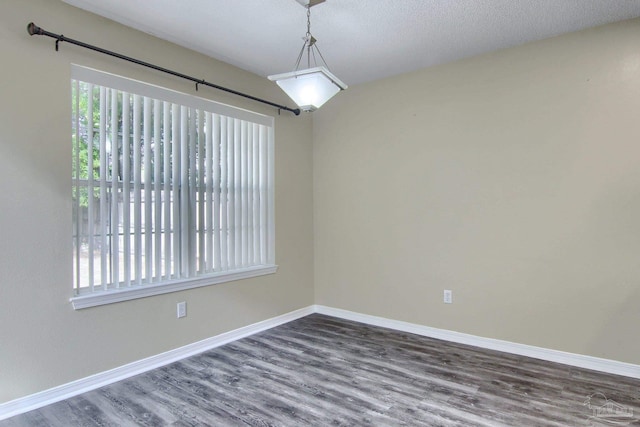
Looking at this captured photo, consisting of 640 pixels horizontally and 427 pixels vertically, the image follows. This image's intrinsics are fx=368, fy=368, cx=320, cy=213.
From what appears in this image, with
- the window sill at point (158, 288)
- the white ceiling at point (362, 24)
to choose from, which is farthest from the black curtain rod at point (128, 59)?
the window sill at point (158, 288)

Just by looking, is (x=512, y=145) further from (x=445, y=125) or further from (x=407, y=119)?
(x=407, y=119)

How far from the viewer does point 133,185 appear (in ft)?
9.17

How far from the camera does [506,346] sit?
10.4 ft

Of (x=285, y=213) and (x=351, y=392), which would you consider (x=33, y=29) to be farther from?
(x=351, y=392)

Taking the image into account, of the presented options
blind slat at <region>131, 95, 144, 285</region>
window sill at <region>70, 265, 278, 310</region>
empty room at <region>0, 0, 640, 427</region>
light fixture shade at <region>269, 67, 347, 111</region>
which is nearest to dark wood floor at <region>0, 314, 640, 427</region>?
empty room at <region>0, 0, 640, 427</region>

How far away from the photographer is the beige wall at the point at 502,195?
2.74 metres

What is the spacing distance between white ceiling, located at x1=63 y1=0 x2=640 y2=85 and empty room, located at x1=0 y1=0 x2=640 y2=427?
0.08 feet

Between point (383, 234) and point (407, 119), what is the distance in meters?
1.20

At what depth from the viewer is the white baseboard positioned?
2.31 m

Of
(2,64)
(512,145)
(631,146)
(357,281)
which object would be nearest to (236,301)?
(357,281)

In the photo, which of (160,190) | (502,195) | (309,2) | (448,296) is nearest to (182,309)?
(160,190)

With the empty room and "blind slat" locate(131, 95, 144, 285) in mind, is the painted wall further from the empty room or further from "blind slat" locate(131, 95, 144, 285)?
"blind slat" locate(131, 95, 144, 285)

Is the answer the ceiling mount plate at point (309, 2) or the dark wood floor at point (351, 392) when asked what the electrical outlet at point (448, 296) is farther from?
the ceiling mount plate at point (309, 2)

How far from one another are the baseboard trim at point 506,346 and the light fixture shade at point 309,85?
2.49m
